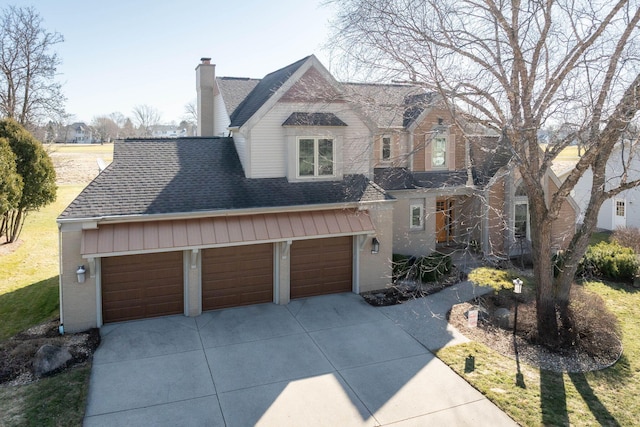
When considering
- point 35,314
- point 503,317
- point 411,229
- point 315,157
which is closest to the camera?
point 503,317

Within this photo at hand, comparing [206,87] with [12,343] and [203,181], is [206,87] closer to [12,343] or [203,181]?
[203,181]

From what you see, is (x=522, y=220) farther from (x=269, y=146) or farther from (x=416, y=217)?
(x=269, y=146)

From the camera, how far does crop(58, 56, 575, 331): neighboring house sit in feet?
42.3

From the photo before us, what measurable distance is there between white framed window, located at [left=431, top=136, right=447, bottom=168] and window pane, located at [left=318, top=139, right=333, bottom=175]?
22.0ft

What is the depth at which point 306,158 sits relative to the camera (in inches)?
646

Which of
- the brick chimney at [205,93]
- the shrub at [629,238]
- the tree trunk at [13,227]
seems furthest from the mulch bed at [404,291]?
the tree trunk at [13,227]

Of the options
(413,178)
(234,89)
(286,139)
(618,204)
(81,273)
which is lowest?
(81,273)

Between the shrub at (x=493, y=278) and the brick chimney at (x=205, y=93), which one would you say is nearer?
the shrub at (x=493, y=278)

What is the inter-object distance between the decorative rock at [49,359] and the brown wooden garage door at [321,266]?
7.12 m

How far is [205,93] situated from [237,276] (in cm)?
1214

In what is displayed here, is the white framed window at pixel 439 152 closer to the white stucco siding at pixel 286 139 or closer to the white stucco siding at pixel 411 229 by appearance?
the white stucco siding at pixel 411 229

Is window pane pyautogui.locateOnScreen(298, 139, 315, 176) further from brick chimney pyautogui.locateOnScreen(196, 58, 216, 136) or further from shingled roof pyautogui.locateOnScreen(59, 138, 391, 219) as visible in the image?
brick chimney pyautogui.locateOnScreen(196, 58, 216, 136)

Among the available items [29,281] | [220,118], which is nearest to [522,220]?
[220,118]

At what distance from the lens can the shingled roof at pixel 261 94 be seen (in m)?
16.8
